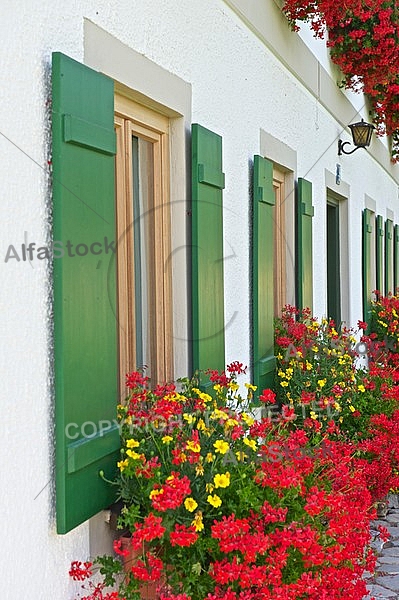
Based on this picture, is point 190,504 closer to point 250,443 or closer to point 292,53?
point 250,443

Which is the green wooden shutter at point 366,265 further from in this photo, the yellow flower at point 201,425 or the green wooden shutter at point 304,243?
the yellow flower at point 201,425

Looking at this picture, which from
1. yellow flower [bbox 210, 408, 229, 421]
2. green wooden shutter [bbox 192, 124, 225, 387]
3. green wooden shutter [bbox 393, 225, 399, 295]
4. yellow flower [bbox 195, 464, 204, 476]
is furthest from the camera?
green wooden shutter [bbox 393, 225, 399, 295]

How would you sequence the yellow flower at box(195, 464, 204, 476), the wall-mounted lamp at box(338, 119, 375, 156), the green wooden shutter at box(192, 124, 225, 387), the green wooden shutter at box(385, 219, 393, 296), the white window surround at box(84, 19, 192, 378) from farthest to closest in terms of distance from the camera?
the green wooden shutter at box(385, 219, 393, 296) → the wall-mounted lamp at box(338, 119, 375, 156) → the green wooden shutter at box(192, 124, 225, 387) → the white window surround at box(84, 19, 192, 378) → the yellow flower at box(195, 464, 204, 476)

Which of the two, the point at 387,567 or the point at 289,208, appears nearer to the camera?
the point at 387,567

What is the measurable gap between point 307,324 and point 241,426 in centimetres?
322

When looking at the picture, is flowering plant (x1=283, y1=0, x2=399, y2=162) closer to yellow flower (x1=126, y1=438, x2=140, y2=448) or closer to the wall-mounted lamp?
the wall-mounted lamp

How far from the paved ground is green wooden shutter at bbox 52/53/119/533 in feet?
6.47

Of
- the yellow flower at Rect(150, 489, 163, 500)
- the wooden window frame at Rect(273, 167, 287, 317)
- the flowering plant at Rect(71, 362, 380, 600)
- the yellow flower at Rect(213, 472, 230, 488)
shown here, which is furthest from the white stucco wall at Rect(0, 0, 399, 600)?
the wooden window frame at Rect(273, 167, 287, 317)

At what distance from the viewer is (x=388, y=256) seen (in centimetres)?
1346

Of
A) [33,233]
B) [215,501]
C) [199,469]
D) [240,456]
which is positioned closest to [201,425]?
[240,456]

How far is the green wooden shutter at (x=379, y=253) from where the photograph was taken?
39.6 feet

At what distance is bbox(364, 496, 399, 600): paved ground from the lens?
495 centimetres

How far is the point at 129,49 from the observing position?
3.60m

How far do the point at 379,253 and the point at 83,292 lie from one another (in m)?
9.54
